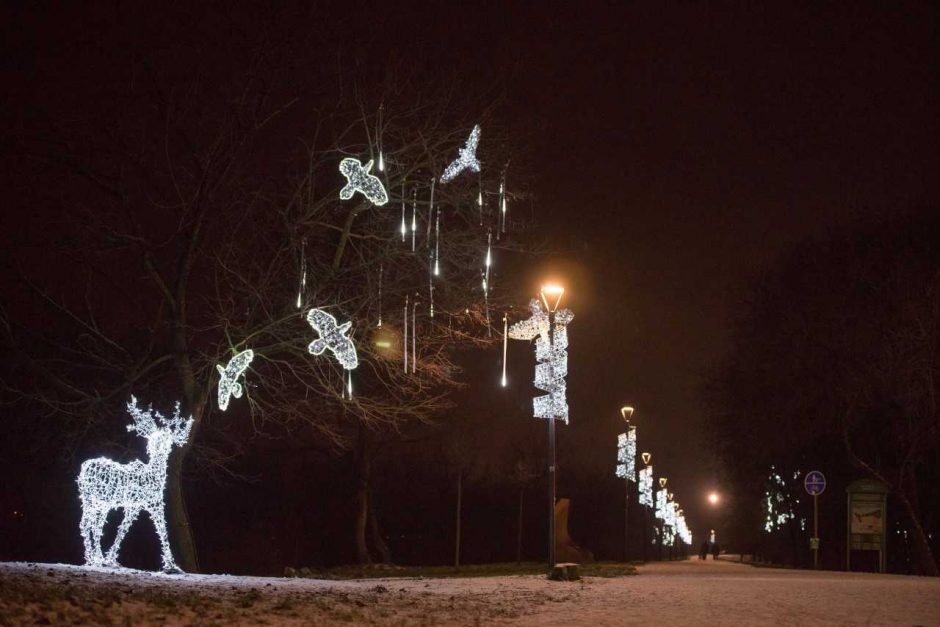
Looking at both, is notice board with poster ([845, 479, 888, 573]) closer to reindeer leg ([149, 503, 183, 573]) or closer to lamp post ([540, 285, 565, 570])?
lamp post ([540, 285, 565, 570])

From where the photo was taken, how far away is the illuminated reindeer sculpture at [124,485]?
19672 mm

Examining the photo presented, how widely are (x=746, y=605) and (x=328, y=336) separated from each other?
9.84m

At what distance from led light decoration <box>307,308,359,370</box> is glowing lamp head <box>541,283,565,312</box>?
14.6ft

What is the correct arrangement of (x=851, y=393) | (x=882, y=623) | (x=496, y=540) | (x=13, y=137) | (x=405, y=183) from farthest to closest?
(x=496, y=540), (x=851, y=393), (x=405, y=183), (x=13, y=137), (x=882, y=623)

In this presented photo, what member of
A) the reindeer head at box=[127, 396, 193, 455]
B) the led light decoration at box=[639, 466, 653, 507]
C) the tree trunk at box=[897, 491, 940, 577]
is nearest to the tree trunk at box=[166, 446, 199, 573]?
the reindeer head at box=[127, 396, 193, 455]

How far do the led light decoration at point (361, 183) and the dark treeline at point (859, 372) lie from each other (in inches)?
748

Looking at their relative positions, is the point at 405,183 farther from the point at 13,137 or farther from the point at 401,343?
the point at 13,137

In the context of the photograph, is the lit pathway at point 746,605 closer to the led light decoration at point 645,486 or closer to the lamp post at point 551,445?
the lamp post at point 551,445

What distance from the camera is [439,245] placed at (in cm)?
2184

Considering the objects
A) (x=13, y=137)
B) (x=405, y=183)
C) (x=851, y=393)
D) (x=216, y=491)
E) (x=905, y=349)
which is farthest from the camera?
(x=216, y=491)

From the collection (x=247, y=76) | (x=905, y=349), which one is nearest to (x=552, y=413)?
(x=247, y=76)

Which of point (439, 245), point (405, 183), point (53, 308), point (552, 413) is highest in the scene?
point (405, 183)

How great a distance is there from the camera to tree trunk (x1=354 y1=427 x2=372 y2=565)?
39750mm

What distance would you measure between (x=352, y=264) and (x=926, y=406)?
2017cm
